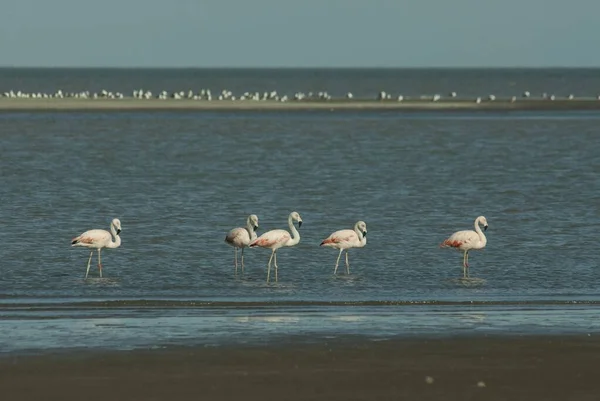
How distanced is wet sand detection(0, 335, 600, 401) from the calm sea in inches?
34.5

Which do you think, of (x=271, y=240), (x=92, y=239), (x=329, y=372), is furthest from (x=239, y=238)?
(x=329, y=372)

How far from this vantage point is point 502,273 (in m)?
24.6

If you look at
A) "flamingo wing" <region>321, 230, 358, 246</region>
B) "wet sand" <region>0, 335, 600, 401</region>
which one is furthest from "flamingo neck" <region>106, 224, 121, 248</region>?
"wet sand" <region>0, 335, 600, 401</region>

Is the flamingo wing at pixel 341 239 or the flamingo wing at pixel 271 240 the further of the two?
the flamingo wing at pixel 341 239

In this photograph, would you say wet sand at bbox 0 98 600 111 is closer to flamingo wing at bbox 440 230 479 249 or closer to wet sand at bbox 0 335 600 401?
flamingo wing at bbox 440 230 479 249

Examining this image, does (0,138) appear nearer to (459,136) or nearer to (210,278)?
(459,136)

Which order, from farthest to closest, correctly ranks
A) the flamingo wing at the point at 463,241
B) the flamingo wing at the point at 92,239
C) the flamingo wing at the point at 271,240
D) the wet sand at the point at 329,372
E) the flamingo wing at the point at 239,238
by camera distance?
the flamingo wing at the point at 239,238 → the flamingo wing at the point at 463,241 → the flamingo wing at the point at 92,239 → the flamingo wing at the point at 271,240 → the wet sand at the point at 329,372

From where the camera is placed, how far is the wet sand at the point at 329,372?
515 inches

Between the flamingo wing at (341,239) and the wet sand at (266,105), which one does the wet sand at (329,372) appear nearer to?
the flamingo wing at (341,239)

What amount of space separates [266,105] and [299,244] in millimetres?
100039

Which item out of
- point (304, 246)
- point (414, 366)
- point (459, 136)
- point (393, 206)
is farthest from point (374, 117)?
point (414, 366)

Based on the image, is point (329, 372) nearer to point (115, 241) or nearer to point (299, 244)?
point (115, 241)

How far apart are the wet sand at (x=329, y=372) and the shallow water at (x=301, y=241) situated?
2.86 ft

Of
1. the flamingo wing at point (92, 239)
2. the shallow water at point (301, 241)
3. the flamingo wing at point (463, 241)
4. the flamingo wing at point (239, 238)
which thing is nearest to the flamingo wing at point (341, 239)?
the shallow water at point (301, 241)
